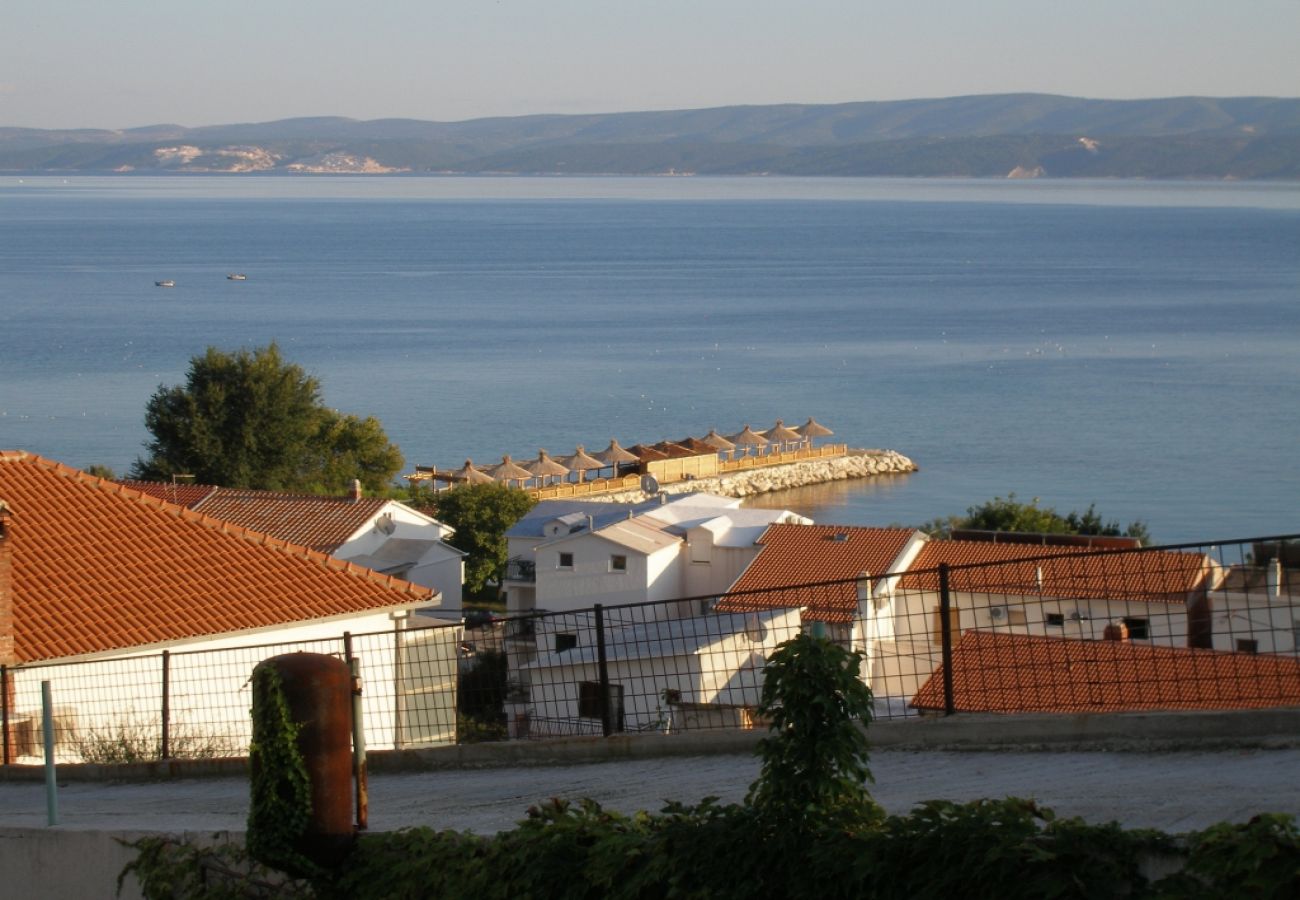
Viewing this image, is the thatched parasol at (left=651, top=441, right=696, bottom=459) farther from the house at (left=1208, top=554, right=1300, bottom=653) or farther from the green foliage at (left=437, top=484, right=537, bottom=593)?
the house at (left=1208, top=554, right=1300, bottom=653)

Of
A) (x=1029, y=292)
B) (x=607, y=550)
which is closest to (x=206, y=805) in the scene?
(x=607, y=550)

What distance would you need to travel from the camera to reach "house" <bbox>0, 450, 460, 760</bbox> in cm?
1239

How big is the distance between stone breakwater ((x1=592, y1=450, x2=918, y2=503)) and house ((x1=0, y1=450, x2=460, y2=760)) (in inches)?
1686

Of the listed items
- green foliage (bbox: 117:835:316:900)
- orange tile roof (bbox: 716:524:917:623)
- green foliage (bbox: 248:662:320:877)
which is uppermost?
orange tile roof (bbox: 716:524:917:623)

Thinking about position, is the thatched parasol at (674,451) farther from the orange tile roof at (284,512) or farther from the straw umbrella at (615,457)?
the orange tile roof at (284,512)

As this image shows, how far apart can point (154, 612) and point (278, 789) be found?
9.10 meters

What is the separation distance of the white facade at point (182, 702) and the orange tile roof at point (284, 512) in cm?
1426

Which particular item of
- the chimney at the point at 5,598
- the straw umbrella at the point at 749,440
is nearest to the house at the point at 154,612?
the chimney at the point at 5,598

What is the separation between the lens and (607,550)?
3581 centimetres

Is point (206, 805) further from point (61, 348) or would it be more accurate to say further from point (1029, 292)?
point (1029, 292)

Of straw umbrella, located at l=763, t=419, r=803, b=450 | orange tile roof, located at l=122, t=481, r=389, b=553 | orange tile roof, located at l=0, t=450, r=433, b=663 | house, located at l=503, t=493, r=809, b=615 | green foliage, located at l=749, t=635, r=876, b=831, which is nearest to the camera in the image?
green foliage, located at l=749, t=635, r=876, b=831

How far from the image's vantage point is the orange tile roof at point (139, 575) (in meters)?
14.2

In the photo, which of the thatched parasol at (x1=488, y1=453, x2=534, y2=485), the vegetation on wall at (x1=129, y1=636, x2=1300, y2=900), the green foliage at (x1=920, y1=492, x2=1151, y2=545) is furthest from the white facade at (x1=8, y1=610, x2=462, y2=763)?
the thatched parasol at (x1=488, y1=453, x2=534, y2=485)

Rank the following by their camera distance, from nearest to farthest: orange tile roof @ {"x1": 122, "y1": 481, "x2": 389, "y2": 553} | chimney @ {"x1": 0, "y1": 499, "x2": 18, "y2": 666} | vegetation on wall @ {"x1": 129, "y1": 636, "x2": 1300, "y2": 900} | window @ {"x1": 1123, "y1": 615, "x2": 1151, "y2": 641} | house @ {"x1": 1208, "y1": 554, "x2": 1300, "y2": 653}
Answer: vegetation on wall @ {"x1": 129, "y1": 636, "x2": 1300, "y2": 900} → house @ {"x1": 1208, "y1": 554, "x2": 1300, "y2": 653} → window @ {"x1": 1123, "y1": 615, "x2": 1151, "y2": 641} → chimney @ {"x1": 0, "y1": 499, "x2": 18, "y2": 666} → orange tile roof @ {"x1": 122, "y1": 481, "x2": 389, "y2": 553}
